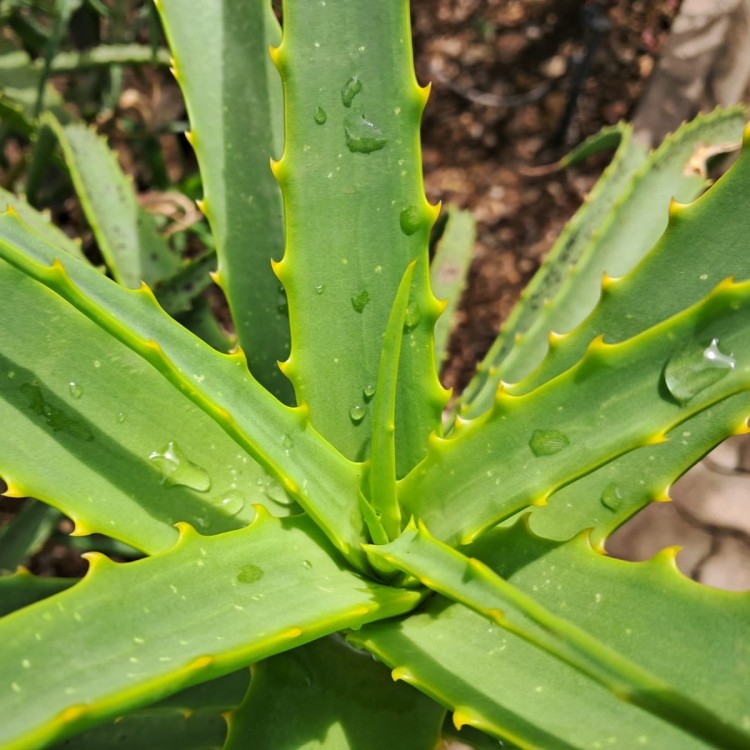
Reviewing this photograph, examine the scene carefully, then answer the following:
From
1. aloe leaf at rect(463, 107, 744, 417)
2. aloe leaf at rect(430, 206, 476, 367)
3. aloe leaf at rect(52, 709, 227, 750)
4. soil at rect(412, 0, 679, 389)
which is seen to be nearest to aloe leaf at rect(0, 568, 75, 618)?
aloe leaf at rect(52, 709, 227, 750)

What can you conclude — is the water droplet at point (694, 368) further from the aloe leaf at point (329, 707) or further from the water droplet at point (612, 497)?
the aloe leaf at point (329, 707)

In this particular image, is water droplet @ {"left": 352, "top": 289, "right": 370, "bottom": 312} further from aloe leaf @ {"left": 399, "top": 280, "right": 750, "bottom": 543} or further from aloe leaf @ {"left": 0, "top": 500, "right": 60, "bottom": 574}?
aloe leaf @ {"left": 0, "top": 500, "right": 60, "bottom": 574}

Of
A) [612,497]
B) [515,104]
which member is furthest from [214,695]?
[515,104]

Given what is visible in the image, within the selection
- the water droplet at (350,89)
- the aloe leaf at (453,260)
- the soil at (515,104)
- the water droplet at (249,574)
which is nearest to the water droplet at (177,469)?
the water droplet at (249,574)

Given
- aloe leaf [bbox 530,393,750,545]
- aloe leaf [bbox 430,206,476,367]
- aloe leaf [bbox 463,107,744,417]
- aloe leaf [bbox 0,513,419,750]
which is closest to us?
aloe leaf [bbox 0,513,419,750]

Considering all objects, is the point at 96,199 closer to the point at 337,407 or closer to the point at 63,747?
the point at 337,407
